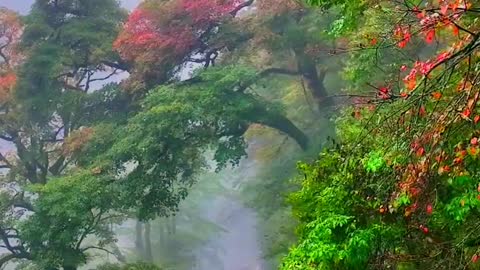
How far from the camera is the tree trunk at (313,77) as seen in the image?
1168cm

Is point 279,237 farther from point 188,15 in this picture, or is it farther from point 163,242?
point 163,242

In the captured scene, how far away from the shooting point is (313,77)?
12375mm

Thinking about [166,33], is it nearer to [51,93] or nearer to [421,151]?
[51,93]

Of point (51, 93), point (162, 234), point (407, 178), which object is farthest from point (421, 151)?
point (162, 234)

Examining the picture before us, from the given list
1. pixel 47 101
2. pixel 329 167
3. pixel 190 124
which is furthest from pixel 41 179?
pixel 329 167

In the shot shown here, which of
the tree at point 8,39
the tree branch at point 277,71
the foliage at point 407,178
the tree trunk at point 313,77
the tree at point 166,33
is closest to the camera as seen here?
the foliage at point 407,178

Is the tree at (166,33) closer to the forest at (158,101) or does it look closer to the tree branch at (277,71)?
the forest at (158,101)

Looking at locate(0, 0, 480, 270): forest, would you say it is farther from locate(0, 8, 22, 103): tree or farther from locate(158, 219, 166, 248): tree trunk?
locate(158, 219, 166, 248): tree trunk

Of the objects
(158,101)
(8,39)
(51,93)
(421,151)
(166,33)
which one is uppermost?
(8,39)

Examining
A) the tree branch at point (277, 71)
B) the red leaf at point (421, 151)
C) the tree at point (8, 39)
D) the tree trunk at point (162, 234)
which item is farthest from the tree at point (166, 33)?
the tree trunk at point (162, 234)

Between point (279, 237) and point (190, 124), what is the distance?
109 inches

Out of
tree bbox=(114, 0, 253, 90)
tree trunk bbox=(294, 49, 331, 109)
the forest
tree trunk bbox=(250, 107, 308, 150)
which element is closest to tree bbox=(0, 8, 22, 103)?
the forest

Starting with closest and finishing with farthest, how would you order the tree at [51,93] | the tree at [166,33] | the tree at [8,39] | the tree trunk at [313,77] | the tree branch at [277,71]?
the tree at [166,33], the tree at [51,93], the tree trunk at [313,77], the tree branch at [277,71], the tree at [8,39]

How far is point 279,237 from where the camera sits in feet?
33.3
